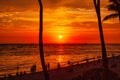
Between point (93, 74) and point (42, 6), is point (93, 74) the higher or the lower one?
the lower one

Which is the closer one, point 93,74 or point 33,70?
point 93,74

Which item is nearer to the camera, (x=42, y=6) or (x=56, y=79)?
(x=42, y=6)

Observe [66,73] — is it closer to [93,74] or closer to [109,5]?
[109,5]

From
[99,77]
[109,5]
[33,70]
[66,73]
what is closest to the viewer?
[99,77]

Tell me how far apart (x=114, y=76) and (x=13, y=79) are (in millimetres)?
15817

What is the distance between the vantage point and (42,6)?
2408 cm

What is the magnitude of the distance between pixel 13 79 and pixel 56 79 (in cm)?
541

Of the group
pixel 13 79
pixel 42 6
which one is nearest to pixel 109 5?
pixel 42 6

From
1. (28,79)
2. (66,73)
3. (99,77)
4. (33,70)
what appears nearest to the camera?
(99,77)

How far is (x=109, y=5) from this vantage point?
29.1 m

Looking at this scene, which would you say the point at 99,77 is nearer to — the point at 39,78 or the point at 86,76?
the point at 86,76

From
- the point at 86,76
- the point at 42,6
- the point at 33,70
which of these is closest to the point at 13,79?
the point at 33,70

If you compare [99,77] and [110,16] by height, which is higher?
[110,16]

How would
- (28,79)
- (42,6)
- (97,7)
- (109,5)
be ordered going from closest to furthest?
(42,6) → (97,7) → (109,5) → (28,79)
